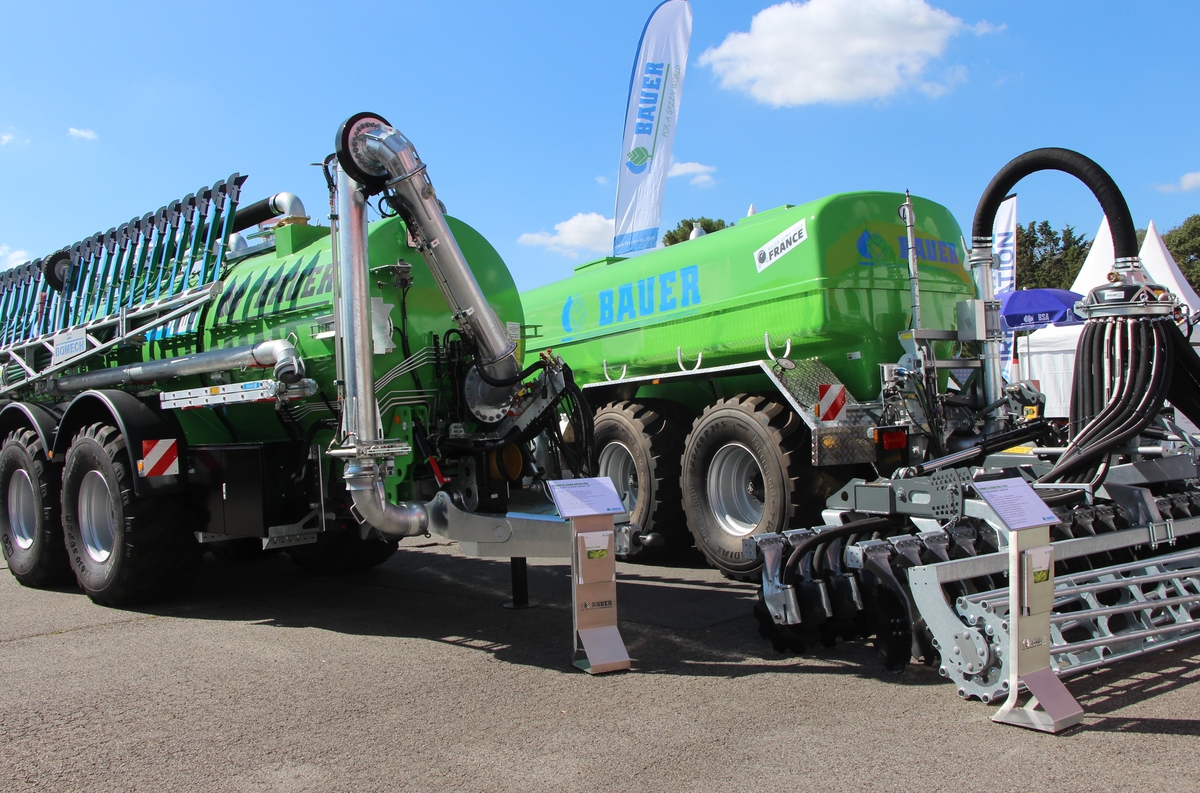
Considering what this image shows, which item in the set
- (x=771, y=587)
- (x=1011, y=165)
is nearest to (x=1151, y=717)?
(x=771, y=587)

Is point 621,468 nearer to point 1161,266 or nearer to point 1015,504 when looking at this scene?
point 1015,504

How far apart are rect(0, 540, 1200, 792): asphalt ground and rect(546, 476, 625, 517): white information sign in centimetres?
83

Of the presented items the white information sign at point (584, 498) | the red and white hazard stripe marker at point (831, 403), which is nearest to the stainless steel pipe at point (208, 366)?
the white information sign at point (584, 498)

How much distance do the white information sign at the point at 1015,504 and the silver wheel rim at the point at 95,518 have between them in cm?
615

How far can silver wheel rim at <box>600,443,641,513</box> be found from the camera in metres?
8.67

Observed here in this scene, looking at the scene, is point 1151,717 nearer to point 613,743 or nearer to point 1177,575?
point 1177,575

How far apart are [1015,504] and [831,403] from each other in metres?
2.78

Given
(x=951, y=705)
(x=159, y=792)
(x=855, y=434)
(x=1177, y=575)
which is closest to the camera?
(x=159, y=792)

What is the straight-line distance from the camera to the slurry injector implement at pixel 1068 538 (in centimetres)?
419

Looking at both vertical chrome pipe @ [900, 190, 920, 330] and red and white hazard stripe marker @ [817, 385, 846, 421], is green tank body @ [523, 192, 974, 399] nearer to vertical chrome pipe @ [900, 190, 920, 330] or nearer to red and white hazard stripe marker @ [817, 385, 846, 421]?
vertical chrome pipe @ [900, 190, 920, 330]

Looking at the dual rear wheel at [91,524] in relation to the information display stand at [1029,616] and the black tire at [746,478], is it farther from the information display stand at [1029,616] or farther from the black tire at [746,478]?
the information display stand at [1029,616]

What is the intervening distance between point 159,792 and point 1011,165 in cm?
588

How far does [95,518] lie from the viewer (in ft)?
23.0

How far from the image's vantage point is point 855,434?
21.8 ft
